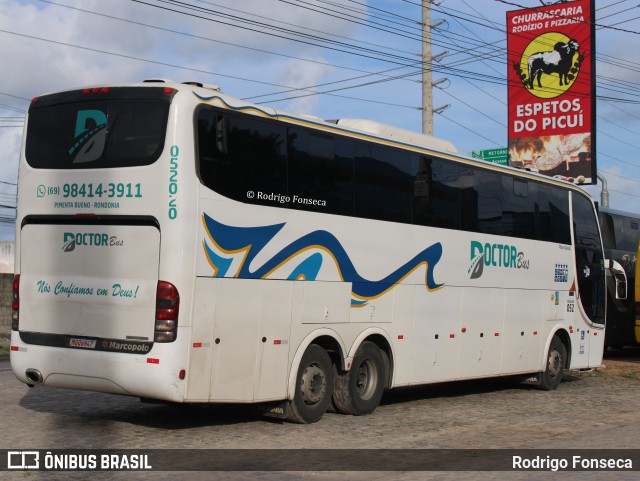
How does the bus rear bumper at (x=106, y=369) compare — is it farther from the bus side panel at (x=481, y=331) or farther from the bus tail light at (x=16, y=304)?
the bus side panel at (x=481, y=331)

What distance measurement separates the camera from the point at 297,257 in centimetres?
1170

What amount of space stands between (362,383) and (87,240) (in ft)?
14.3

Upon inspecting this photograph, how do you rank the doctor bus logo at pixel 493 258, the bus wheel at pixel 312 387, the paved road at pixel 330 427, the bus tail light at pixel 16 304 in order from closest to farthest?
the paved road at pixel 330 427 → the bus tail light at pixel 16 304 → the bus wheel at pixel 312 387 → the doctor bus logo at pixel 493 258

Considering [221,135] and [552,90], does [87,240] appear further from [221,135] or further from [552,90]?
[552,90]

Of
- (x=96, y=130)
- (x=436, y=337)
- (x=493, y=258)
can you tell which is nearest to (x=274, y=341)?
(x=96, y=130)

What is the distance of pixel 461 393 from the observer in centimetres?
1656

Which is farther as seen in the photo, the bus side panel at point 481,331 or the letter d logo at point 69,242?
the bus side panel at point 481,331

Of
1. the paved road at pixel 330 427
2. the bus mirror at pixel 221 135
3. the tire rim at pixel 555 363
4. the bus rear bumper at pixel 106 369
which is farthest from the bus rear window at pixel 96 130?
the tire rim at pixel 555 363

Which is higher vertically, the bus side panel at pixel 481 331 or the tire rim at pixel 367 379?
the bus side panel at pixel 481 331

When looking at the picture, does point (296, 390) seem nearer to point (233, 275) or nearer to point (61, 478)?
point (233, 275)

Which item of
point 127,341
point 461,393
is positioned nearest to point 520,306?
point 461,393

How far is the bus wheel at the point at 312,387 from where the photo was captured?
460 inches

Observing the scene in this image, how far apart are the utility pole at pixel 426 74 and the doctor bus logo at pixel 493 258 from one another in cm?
1076

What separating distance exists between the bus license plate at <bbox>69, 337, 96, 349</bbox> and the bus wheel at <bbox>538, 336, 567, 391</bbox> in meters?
9.52
